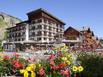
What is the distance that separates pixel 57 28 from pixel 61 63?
10874 centimetres

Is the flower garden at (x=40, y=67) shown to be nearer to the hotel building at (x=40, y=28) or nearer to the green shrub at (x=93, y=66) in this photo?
the green shrub at (x=93, y=66)

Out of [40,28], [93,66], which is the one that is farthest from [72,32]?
[93,66]

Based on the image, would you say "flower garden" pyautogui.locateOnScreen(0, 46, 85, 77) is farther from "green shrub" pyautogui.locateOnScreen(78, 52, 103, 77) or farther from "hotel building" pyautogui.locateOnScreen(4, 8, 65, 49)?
"hotel building" pyautogui.locateOnScreen(4, 8, 65, 49)

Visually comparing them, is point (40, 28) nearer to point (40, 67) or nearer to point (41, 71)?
point (40, 67)

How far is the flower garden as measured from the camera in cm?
994

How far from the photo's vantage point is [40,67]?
9.99 metres

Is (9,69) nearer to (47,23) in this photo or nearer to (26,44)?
(26,44)

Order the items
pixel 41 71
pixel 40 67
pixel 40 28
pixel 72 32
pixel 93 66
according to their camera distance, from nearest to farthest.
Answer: pixel 41 71
pixel 40 67
pixel 93 66
pixel 72 32
pixel 40 28

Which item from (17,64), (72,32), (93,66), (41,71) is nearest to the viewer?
(41,71)

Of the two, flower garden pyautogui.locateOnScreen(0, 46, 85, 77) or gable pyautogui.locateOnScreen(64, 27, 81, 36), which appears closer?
flower garden pyautogui.locateOnScreen(0, 46, 85, 77)

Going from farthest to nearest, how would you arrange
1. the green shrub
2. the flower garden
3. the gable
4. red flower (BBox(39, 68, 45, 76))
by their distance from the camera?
1. the gable
2. the green shrub
3. the flower garden
4. red flower (BBox(39, 68, 45, 76))

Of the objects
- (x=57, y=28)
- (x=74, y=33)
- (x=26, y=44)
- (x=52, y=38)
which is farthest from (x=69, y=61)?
(x=57, y=28)

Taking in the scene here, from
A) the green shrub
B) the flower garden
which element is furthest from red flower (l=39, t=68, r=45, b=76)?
the green shrub

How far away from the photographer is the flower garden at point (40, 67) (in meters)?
9.94
